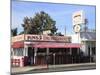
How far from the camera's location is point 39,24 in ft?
18.4

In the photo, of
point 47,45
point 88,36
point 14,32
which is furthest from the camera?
point 88,36

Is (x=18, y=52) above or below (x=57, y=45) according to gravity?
below

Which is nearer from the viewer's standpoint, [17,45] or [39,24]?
[17,45]

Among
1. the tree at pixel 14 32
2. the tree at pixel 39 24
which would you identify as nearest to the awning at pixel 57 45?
the tree at pixel 39 24

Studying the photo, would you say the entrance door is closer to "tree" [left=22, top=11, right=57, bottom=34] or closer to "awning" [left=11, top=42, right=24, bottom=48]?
"awning" [left=11, top=42, right=24, bottom=48]

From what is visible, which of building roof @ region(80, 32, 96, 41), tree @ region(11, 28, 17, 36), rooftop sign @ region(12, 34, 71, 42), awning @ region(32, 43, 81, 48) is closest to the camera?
tree @ region(11, 28, 17, 36)

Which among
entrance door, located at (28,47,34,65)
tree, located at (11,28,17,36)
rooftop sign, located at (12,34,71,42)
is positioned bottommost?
entrance door, located at (28,47,34,65)

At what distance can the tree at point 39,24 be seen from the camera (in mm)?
5539

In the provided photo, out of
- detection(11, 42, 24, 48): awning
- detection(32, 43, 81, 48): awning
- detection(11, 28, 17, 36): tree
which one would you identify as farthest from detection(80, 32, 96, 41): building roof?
detection(11, 28, 17, 36): tree

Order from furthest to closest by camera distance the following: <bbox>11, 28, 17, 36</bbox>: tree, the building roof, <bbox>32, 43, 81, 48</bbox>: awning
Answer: the building roof
<bbox>32, 43, 81, 48</bbox>: awning
<bbox>11, 28, 17, 36</bbox>: tree

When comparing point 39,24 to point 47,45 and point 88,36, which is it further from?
point 88,36

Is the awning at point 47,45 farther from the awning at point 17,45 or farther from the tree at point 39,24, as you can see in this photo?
the tree at point 39,24

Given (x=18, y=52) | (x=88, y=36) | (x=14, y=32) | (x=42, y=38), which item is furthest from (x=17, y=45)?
(x=88, y=36)

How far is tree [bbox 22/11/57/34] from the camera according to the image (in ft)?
18.2
